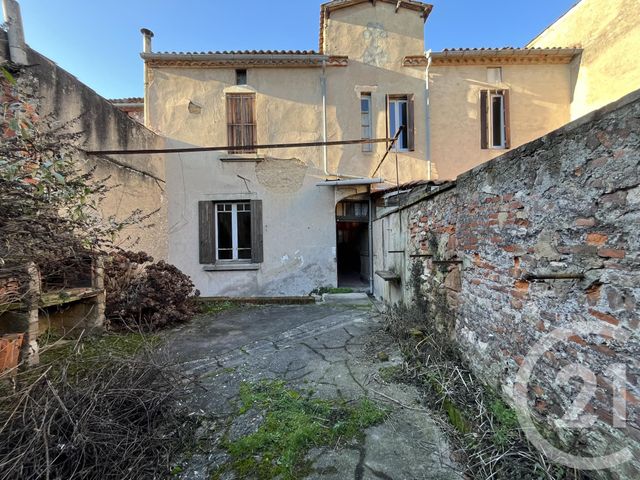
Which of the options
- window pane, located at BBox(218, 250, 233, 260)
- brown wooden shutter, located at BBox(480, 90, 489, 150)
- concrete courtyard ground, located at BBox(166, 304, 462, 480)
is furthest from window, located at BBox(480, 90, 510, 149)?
window pane, located at BBox(218, 250, 233, 260)

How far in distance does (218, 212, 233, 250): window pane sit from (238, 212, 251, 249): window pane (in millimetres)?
262

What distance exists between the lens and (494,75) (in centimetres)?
786

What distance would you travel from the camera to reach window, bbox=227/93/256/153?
7828 mm

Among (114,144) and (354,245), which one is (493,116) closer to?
(354,245)

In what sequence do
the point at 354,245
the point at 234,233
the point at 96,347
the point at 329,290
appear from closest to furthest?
the point at 96,347 < the point at 329,290 < the point at 234,233 < the point at 354,245

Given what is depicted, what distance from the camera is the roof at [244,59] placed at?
746cm

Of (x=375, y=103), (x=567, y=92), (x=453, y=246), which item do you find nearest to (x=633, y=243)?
(x=453, y=246)

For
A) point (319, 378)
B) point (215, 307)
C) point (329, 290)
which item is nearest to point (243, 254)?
point (215, 307)

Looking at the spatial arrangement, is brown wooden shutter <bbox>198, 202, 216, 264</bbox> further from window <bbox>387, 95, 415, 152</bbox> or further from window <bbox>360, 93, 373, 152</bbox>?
window <bbox>387, 95, 415, 152</bbox>

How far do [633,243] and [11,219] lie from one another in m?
3.35

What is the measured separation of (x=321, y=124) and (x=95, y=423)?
735 cm

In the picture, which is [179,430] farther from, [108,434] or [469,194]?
[469,194]

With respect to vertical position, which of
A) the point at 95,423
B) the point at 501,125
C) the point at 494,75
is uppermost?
the point at 494,75

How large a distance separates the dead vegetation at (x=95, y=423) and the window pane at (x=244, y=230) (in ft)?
18.1
